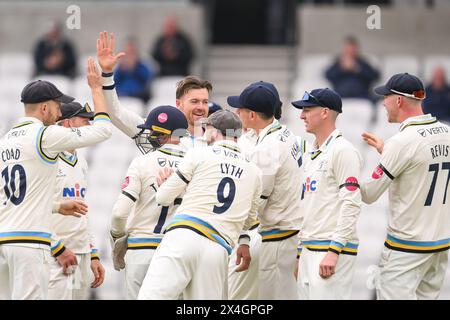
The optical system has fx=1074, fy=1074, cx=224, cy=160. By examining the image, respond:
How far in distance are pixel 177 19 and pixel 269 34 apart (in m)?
1.84

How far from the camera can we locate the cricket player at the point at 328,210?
7953mm

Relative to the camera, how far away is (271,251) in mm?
8695

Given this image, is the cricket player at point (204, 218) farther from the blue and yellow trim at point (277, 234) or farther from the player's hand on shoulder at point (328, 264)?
the blue and yellow trim at point (277, 234)

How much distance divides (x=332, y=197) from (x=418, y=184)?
662 mm

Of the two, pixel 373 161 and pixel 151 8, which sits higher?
pixel 151 8

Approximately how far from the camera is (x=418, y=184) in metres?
8.14

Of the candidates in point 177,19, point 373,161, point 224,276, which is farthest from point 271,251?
point 177,19

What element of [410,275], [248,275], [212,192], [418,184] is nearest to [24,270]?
[212,192]

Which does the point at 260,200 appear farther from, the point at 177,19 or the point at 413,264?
the point at 177,19

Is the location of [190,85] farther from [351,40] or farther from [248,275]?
[351,40]

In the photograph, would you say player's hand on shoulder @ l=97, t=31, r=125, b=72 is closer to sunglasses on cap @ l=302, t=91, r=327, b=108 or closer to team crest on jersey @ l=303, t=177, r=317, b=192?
sunglasses on cap @ l=302, t=91, r=327, b=108

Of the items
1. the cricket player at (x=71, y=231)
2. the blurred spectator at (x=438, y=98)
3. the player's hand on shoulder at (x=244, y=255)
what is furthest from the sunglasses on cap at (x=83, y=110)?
the blurred spectator at (x=438, y=98)

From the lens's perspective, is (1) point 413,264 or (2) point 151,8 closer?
(1) point 413,264

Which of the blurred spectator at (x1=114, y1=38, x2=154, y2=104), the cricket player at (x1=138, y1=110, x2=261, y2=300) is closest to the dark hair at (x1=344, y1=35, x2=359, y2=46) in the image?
the blurred spectator at (x1=114, y1=38, x2=154, y2=104)
